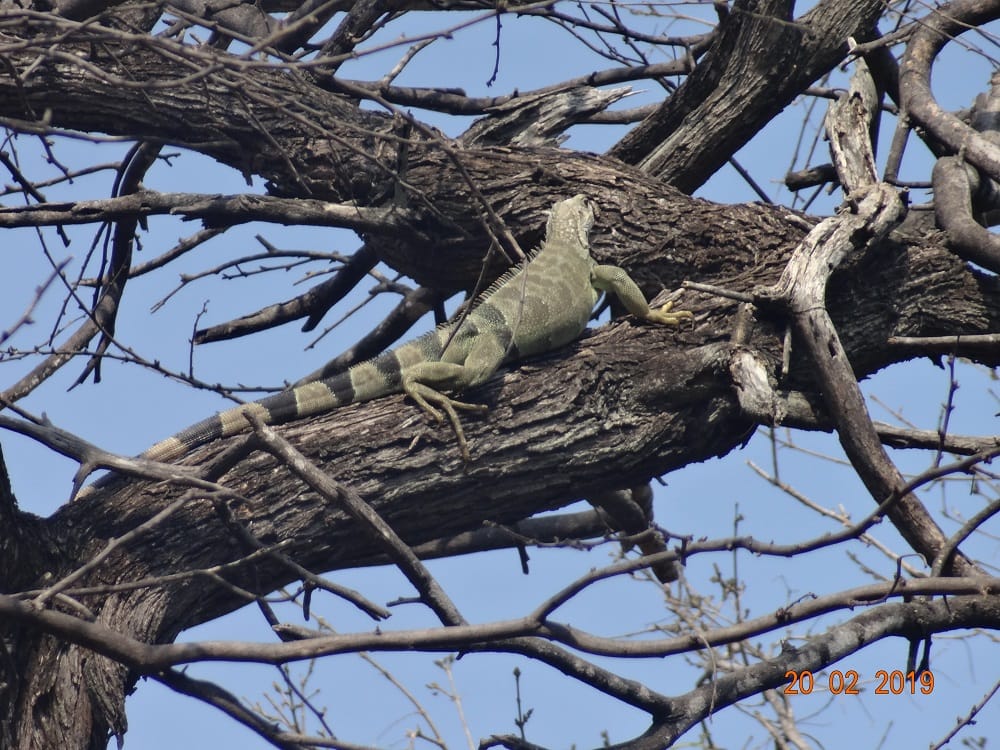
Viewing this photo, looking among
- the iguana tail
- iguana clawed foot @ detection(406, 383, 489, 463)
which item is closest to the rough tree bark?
iguana clawed foot @ detection(406, 383, 489, 463)

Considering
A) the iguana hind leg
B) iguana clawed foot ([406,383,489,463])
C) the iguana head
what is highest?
the iguana head

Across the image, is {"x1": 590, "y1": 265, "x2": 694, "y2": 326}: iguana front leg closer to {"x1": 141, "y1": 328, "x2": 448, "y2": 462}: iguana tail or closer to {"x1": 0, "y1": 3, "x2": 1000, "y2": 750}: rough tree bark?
{"x1": 0, "y1": 3, "x2": 1000, "y2": 750}: rough tree bark

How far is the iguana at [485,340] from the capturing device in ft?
18.2

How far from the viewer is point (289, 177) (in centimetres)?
601

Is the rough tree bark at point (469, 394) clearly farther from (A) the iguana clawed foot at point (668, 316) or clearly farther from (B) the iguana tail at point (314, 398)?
(B) the iguana tail at point (314, 398)

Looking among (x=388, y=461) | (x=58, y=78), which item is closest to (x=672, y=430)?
(x=388, y=461)

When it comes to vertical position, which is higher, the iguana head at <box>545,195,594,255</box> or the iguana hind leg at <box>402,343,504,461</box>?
the iguana head at <box>545,195,594,255</box>

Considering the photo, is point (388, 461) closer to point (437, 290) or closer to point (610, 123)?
point (437, 290)

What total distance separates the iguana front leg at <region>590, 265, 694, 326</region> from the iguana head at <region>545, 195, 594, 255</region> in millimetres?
179

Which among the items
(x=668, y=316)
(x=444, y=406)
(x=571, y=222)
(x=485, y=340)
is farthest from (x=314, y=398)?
(x=668, y=316)

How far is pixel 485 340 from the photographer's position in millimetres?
5754

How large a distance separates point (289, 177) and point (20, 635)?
2766 millimetres

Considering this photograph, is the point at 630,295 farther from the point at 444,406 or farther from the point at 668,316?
the point at 444,406

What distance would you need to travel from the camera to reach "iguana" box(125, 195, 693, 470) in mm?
5555
